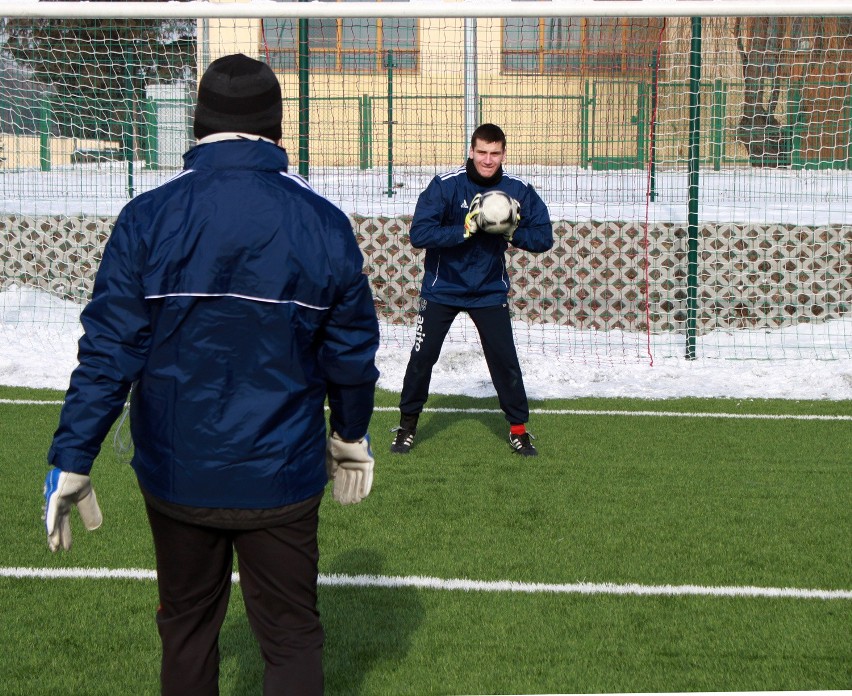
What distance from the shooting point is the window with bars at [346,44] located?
10109 millimetres

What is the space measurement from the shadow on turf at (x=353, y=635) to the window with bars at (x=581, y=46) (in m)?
7.94

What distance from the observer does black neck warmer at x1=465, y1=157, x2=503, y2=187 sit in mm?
6559

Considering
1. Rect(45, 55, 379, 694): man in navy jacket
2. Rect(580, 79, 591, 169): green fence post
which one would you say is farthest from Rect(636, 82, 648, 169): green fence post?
Rect(45, 55, 379, 694): man in navy jacket

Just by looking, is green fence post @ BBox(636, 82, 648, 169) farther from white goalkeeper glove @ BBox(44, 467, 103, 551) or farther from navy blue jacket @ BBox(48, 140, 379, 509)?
white goalkeeper glove @ BBox(44, 467, 103, 551)

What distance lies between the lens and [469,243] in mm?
6535

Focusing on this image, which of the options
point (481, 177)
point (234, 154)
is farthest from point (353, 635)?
point (481, 177)

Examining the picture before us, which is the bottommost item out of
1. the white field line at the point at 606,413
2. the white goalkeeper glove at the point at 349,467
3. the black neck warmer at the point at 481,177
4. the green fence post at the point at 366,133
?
the white field line at the point at 606,413

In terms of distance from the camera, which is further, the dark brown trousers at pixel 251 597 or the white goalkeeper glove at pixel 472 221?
the white goalkeeper glove at pixel 472 221

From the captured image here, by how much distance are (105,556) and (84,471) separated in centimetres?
242

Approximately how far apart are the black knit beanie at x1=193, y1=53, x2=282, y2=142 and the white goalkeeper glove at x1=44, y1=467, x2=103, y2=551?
861mm

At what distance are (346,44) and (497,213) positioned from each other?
5751 mm

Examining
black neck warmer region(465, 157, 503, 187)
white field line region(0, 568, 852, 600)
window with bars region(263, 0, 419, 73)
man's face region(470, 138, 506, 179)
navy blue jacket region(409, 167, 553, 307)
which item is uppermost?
window with bars region(263, 0, 419, 73)

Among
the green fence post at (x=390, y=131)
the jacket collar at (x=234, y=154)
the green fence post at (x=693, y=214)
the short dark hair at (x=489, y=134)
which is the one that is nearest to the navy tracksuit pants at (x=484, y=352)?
the short dark hair at (x=489, y=134)

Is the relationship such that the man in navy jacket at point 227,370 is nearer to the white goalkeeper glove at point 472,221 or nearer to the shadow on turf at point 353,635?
the shadow on turf at point 353,635
